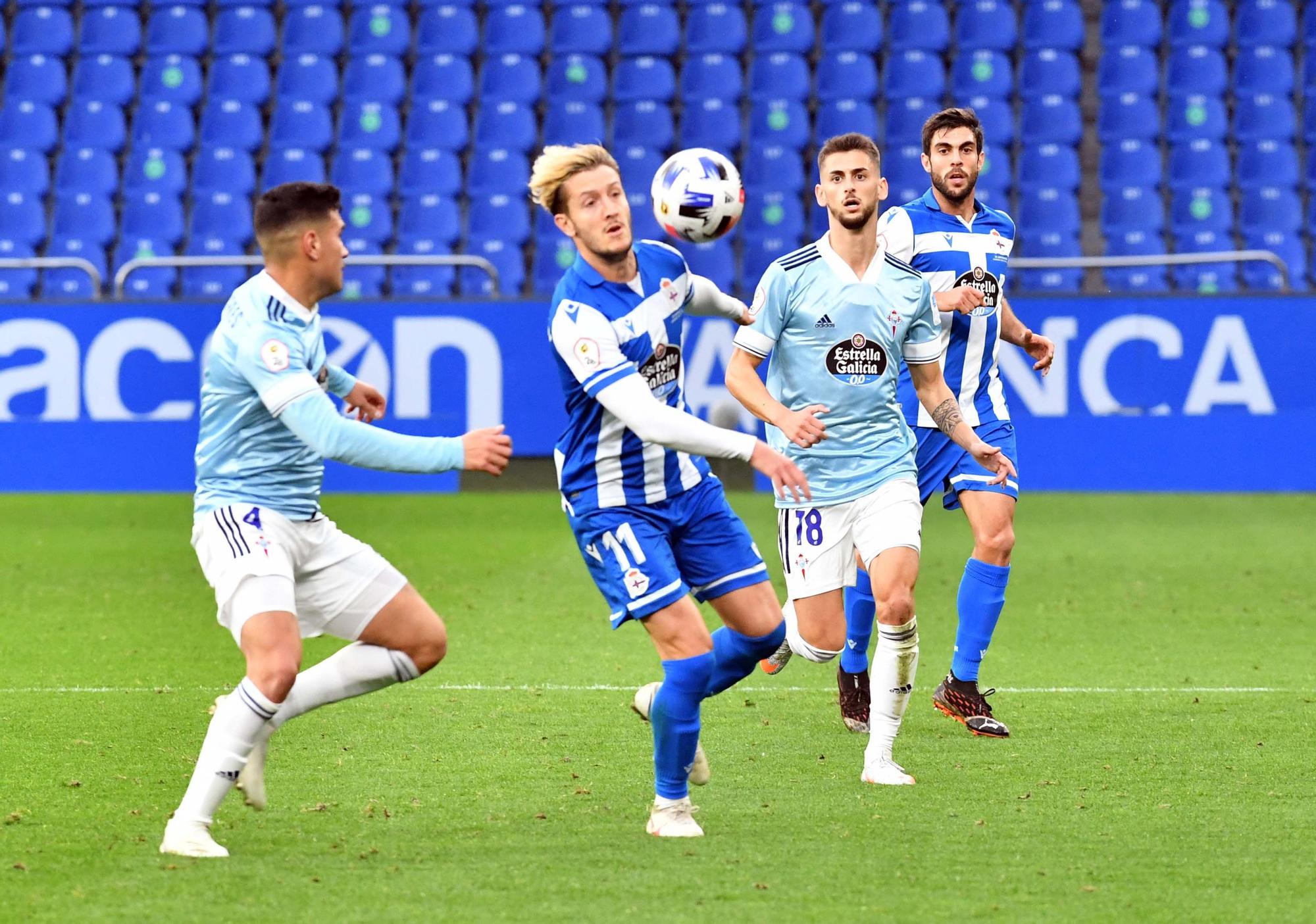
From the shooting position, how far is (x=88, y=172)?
1666cm

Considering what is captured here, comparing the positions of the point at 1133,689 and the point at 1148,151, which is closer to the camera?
the point at 1133,689

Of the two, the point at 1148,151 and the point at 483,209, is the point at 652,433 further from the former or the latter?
the point at 1148,151

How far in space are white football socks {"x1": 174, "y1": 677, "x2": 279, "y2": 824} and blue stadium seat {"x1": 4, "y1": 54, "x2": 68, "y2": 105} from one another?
1436 cm

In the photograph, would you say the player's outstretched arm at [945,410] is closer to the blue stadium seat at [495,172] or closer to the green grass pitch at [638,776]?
the green grass pitch at [638,776]

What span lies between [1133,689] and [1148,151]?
10684 mm

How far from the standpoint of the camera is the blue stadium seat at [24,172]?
1661cm

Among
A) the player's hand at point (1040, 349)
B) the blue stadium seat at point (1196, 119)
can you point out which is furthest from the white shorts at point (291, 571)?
the blue stadium seat at point (1196, 119)

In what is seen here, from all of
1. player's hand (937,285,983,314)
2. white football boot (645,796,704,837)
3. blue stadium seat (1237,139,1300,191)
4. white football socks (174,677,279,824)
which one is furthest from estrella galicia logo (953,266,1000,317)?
blue stadium seat (1237,139,1300,191)

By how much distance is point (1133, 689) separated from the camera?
6.93 m

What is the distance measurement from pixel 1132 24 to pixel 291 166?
27.5 feet

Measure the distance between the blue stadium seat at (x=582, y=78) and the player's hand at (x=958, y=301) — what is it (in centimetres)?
1117

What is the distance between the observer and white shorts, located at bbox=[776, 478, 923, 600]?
5621 mm

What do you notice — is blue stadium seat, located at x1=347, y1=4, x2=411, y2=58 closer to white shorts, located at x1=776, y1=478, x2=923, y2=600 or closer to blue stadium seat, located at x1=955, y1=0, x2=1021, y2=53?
blue stadium seat, located at x1=955, y1=0, x2=1021, y2=53

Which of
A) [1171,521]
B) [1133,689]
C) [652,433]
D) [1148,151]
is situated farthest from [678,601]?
[1148,151]
